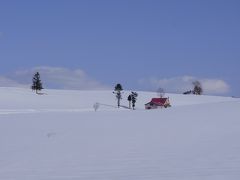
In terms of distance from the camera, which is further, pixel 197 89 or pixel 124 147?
pixel 197 89

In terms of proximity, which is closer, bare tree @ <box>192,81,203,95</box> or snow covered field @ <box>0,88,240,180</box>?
snow covered field @ <box>0,88,240,180</box>

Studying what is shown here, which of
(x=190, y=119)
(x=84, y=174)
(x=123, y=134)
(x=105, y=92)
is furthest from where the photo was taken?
(x=105, y=92)

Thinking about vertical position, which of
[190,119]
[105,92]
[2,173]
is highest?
[105,92]

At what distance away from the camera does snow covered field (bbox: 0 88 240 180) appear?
23.4 feet

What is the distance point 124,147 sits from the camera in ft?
31.6

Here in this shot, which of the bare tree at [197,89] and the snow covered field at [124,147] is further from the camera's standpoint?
the bare tree at [197,89]

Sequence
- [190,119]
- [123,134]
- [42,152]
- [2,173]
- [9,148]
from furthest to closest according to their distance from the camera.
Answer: [190,119] < [123,134] < [9,148] < [42,152] < [2,173]

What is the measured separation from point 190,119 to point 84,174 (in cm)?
705

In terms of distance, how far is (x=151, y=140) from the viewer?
1044 cm

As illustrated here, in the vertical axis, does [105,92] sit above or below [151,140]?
above

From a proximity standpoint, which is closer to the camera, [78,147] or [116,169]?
[116,169]

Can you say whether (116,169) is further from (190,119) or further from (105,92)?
(105,92)

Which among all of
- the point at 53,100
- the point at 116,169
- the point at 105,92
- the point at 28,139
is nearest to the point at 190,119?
the point at 28,139

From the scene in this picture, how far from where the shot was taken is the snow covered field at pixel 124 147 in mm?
7145
